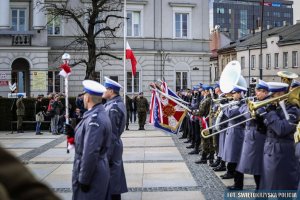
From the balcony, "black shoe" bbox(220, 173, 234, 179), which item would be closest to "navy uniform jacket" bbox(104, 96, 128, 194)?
"black shoe" bbox(220, 173, 234, 179)

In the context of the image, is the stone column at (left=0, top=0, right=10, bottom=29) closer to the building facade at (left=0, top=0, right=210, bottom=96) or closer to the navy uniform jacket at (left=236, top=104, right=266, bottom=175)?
the building facade at (left=0, top=0, right=210, bottom=96)

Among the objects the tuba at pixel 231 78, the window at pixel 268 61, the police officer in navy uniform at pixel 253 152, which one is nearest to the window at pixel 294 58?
the window at pixel 268 61

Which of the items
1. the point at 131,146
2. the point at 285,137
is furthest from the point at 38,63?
the point at 285,137

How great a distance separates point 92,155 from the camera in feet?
18.8

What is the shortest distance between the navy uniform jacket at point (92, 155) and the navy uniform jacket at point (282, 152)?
2374 millimetres

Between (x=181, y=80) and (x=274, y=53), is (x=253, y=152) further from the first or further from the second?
(x=274, y=53)

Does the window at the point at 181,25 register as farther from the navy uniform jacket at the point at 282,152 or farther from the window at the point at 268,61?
the navy uniform jacket at the point at 282,152

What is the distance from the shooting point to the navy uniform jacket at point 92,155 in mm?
5730

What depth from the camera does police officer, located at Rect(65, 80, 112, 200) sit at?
18.8ft

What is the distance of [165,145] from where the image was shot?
18.9 metres

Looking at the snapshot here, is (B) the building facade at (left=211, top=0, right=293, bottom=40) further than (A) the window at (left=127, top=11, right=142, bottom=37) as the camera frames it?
Yes

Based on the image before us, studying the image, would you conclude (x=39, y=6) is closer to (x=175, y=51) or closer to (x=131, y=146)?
(x=175, y=51)

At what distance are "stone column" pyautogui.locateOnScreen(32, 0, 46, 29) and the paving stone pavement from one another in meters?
21.1

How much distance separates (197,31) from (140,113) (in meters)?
20.8
